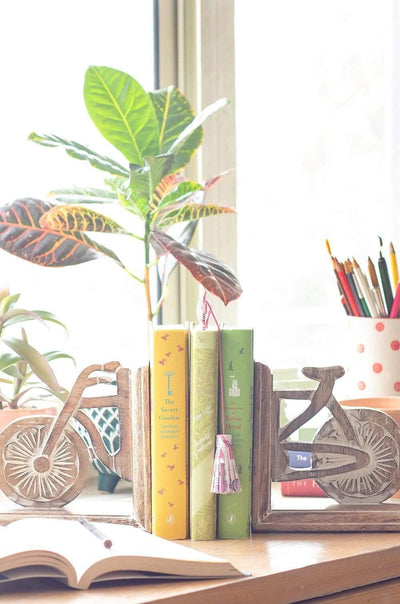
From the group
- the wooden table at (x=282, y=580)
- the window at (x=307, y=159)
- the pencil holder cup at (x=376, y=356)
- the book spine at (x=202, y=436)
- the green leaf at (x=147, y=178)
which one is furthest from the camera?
the window at (x=307, y=159)

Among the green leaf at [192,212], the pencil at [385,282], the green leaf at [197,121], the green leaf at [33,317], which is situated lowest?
the green leaf at [33,317]

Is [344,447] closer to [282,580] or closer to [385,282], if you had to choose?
[282,580]

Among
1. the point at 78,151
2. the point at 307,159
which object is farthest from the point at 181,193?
the point at 307,159

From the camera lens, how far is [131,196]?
118cm

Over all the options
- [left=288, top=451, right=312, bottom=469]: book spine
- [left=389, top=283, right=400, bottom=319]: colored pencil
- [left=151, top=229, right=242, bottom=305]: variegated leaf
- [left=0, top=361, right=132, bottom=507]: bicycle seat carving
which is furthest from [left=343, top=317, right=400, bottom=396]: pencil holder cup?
[left=0, top=361, right=132, bottom=507]: bicycle seat carving

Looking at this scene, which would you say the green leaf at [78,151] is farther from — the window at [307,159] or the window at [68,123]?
the window at [307,159]

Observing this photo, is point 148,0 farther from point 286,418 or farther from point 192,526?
point 192,526

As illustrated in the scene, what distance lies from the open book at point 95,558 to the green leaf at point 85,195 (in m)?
0.48

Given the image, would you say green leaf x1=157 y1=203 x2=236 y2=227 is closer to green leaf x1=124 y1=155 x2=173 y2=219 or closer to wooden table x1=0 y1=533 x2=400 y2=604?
green leaf x1=124 y1=155 x2=173 y2=219

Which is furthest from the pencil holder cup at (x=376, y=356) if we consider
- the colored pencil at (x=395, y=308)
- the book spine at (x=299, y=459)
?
the book spine at (x=299, y=459)

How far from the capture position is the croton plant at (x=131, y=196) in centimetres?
110

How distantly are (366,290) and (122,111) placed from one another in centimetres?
46

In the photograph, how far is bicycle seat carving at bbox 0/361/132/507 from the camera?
41.5 inches

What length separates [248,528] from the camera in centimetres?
103
